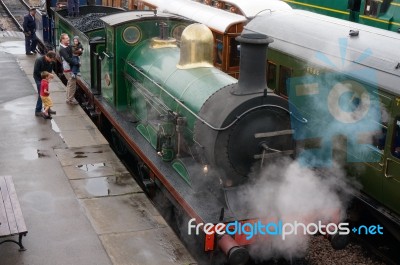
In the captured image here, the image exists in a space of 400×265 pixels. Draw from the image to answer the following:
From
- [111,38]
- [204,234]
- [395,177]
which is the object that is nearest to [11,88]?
[111,38]

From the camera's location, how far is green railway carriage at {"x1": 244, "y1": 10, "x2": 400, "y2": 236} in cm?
709

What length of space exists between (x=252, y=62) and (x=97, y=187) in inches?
131

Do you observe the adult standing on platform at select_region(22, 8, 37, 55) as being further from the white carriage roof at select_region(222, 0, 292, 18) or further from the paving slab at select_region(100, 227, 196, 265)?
the paving slab at select_region(100, 227, 196, 265)

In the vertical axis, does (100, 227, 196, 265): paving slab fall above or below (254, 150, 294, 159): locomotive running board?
below

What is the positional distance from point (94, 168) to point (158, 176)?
1789mm

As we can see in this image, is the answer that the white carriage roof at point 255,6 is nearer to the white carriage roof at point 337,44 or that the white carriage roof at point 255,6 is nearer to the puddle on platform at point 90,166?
the white carriage roof at point 337,44

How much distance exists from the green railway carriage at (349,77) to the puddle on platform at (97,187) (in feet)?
11.0

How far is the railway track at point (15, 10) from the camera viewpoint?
76.5 ft

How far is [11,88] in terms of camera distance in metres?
12.9

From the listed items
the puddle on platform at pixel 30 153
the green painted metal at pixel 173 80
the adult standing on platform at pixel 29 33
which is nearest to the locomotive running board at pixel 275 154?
the green painted metal at pixel 173 80

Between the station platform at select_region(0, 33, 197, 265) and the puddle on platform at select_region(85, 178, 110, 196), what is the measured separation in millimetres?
15

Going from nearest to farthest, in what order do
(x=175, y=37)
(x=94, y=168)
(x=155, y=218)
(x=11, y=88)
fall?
(x=155, y=218) → (x=94, y=168) → (x=175, y=37) → (x=11, y=88)

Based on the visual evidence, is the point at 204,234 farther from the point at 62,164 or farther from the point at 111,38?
the point at 111,38

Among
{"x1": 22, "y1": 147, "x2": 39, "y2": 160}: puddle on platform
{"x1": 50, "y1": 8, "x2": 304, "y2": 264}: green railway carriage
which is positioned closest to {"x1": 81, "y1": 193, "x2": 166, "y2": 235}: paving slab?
{"x1": 50, "y1": 8, "x2": 304, "y2": 264}: green railway carriage
